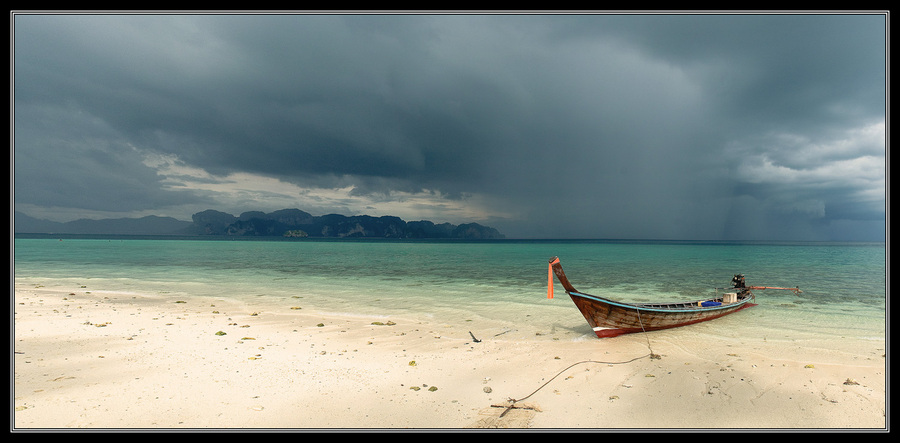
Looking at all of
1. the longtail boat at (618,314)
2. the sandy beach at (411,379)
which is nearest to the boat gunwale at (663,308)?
the longtail boat at (618,314)

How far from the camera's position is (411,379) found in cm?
777

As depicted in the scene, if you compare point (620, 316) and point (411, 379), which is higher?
point (620, 316)

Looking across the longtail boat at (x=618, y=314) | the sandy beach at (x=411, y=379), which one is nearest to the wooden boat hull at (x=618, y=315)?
the longtail boat at (x=618, y=314)

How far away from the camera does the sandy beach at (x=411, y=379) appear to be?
6121 millimetres

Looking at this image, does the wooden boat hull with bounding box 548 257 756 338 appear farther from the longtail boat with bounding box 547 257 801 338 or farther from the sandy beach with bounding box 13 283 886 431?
the sandy beach with bounding box 13 283 886 431

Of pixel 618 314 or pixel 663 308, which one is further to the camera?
pixel 663 308

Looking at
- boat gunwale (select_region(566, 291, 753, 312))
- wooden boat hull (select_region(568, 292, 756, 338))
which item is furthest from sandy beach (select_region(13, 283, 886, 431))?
boat gunwale (select_region(566, 291, 753, 312))

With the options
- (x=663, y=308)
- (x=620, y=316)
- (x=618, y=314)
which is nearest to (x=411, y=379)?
(x=618, y=314)

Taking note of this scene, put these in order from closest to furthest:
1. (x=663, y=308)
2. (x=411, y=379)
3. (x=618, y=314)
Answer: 1. (x=411, y=379)
2. (x=618, y=314)
3. (x=663, y=308)

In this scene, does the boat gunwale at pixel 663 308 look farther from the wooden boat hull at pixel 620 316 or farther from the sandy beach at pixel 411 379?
the sandy beach at pixel 411 379

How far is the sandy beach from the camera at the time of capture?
6121mm

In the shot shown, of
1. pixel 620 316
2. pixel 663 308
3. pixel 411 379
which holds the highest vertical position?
pixel 620 316

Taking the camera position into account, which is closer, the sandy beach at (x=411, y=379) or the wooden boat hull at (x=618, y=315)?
the sandy beach at (x=411, y=379)

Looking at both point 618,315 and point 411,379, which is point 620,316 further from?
point 411,379
